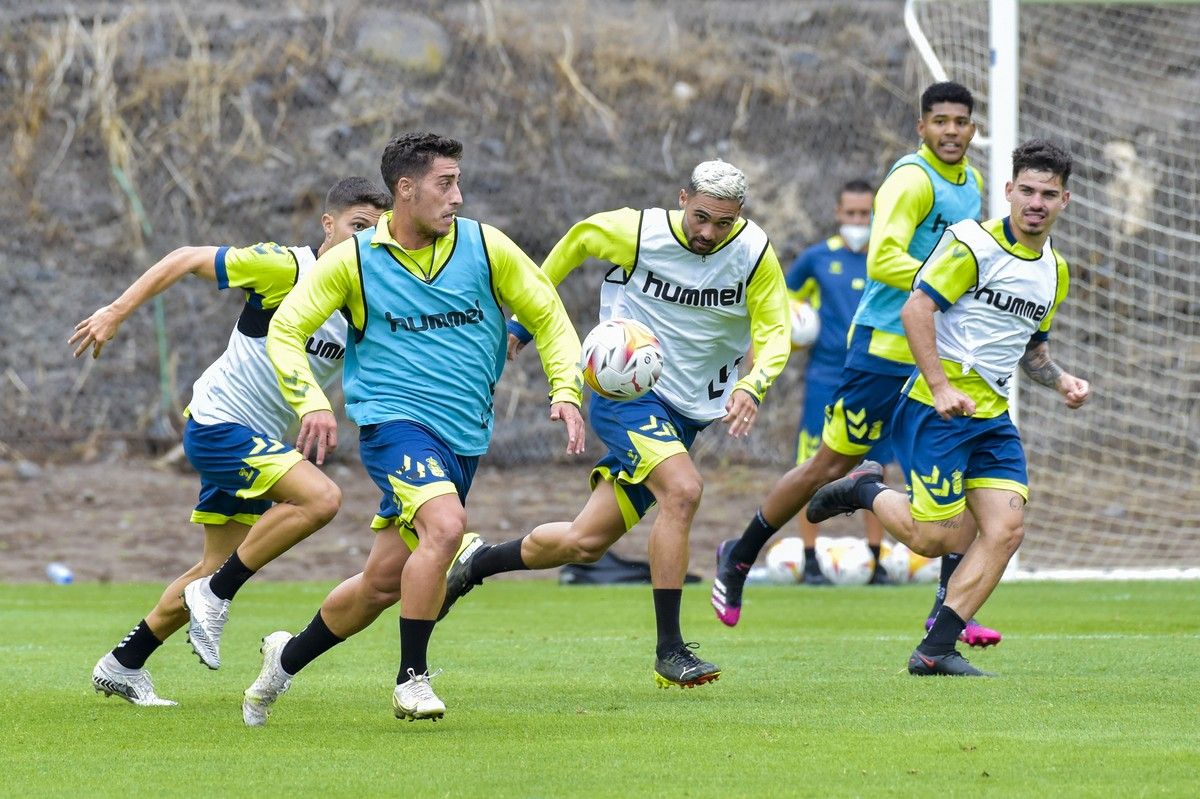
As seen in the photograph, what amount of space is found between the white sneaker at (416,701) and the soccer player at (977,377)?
2.37 meters

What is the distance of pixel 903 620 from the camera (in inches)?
416

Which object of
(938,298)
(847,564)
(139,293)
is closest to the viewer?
(139,293)

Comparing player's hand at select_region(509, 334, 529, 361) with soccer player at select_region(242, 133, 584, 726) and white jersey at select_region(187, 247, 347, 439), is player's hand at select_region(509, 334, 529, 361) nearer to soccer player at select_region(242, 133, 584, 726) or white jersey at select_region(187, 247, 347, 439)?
white jersey at select_region(187, 247, 347, 439)

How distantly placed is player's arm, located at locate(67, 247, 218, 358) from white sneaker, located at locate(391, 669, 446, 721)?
5.55ft

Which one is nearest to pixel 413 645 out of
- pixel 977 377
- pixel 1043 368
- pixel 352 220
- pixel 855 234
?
pixel 352 220

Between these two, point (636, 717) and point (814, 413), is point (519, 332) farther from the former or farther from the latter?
point (814, 413)

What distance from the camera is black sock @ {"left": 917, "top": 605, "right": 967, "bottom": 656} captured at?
754cm

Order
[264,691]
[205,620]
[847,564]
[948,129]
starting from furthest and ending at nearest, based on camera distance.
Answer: [847,564], [948,129], [205,620], [264,691]

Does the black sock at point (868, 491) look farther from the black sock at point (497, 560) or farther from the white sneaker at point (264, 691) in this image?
the white sneaker at point (264, 691)

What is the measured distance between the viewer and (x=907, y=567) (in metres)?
13.5

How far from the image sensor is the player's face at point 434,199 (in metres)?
6.59

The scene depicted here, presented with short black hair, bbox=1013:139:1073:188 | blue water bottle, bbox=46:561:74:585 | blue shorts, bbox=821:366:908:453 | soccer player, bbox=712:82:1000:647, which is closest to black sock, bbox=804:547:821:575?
soccer player, bbox=712:82:1000:647

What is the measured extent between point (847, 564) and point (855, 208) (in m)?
2.65

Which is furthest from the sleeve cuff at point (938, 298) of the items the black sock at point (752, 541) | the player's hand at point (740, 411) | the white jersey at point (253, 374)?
the white jersey at point (253, 374)
